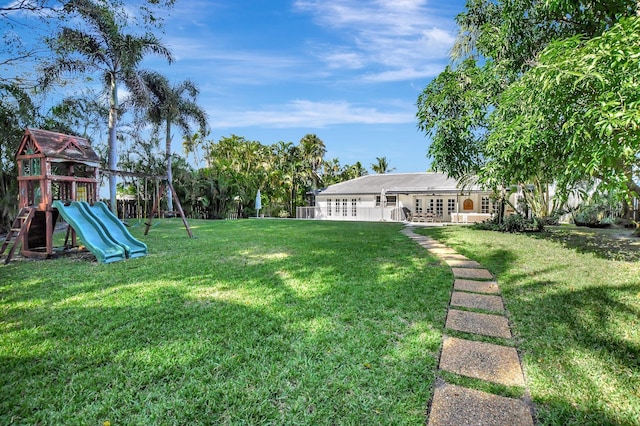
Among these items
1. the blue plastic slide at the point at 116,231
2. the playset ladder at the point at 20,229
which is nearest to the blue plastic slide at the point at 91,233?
the blue plastic slide at the point at 116,231

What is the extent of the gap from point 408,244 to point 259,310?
6.37 m

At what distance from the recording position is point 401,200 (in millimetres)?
25266

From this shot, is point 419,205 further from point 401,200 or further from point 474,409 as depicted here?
point 474,409

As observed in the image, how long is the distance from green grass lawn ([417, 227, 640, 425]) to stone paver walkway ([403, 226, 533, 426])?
127 mm

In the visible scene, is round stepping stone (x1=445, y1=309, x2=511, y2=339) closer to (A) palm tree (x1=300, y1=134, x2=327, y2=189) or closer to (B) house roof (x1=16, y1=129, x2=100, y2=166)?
(B) house roof (x1=16, y1=129, x2=100, y2=166)

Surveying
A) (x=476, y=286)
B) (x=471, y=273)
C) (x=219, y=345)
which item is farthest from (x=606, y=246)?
(x=219, y=345)

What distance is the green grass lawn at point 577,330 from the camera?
2.26m

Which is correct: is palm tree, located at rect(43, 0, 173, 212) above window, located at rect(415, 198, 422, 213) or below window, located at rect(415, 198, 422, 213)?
above

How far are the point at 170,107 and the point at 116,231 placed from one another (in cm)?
1371

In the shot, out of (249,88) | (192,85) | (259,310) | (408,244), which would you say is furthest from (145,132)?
(259,310)

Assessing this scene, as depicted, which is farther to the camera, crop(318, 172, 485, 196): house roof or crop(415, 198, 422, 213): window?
crop(415, 198, 422, 213): window

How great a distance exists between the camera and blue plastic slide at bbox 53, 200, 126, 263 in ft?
22.1

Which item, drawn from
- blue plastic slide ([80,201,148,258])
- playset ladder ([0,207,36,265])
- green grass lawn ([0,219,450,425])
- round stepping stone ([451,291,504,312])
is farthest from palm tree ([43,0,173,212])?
round stepping stone ([451,291,504,312])

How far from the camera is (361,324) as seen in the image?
354 cm
